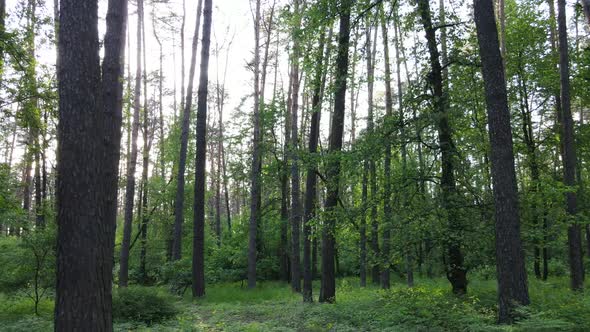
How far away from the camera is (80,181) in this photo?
188 inches

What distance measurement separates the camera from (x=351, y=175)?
9.43 metres

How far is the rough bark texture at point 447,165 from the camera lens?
29.8 ft

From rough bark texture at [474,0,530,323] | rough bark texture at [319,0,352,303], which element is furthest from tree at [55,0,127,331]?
rough bark texture at [319,0,352,303]

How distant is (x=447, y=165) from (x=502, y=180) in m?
3.27

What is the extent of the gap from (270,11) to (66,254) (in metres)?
18.4

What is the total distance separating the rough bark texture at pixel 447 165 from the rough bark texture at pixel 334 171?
6.57ft

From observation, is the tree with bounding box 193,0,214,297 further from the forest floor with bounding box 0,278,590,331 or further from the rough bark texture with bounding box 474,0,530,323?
the rough bark texture with bounding box 474,0,530,323

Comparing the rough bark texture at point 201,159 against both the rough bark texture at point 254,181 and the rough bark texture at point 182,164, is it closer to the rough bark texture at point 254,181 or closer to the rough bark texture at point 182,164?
the rough bark texture at point 182,164

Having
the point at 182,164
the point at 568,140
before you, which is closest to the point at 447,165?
the point at 568,140

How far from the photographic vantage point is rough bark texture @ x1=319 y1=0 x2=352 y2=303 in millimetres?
9977

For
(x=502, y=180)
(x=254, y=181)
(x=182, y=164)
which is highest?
(x=182, y=164)

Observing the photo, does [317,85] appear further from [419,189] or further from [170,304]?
[170,304]

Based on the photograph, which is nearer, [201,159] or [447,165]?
[447,165]

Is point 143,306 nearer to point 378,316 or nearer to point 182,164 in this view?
point 378,316
